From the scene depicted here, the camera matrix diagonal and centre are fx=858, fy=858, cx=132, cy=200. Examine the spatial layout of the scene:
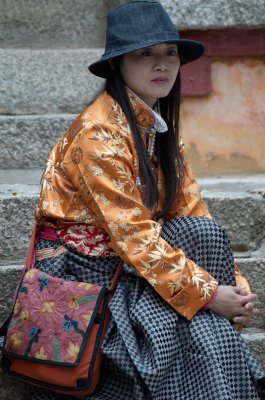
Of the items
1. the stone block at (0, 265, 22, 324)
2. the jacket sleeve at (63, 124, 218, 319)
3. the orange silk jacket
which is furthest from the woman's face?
the stone block at (0, 265, 22, 324)

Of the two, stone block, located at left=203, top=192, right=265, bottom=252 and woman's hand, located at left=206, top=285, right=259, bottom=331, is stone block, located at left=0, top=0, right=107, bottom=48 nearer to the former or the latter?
stone block, located at left=203, top=192, right=265, bottom=252

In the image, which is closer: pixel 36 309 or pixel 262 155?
pixel 36 309

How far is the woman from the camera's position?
2373mm

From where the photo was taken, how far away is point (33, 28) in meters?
4.26

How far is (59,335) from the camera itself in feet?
7.83

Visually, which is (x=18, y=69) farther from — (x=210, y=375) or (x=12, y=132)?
(x=210, y=375)

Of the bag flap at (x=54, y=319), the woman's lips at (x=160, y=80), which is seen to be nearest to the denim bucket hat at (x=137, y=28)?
the woman's lips at (x=160, y=80)

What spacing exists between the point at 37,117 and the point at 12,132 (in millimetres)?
134

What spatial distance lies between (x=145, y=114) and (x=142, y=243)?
1.50 feet

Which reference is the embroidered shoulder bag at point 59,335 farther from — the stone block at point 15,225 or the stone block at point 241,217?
the stone block at point 241,217

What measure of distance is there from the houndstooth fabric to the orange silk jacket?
0.06 m

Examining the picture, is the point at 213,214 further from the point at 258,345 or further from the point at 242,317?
the point at 242,317

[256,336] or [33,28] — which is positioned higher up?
[33,28]

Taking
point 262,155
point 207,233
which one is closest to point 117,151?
point 207,233
